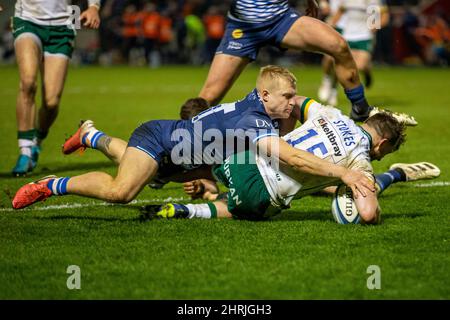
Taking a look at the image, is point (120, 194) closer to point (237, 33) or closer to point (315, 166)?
point (315, 166)

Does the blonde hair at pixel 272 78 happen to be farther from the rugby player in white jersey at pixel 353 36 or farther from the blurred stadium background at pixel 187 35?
the blurred stadium background at pixel 187 35

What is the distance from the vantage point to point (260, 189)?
23.0ft

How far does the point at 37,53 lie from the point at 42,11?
50 cm

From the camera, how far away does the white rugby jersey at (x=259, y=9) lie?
891cm

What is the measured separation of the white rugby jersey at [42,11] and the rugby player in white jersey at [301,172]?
11.6 ft

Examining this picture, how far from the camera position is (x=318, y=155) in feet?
22.8

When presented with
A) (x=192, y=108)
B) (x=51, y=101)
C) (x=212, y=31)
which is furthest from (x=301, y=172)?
(x=212, y=31)

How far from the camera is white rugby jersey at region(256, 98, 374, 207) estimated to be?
6973mm

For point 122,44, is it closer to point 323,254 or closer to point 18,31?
point 18,31

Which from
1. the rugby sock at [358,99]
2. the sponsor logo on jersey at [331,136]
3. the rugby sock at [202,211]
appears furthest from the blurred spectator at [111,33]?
the sponsor logo on jersey at [331,136]

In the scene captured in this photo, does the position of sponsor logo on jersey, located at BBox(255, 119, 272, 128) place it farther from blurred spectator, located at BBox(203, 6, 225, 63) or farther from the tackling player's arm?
blurred spectator, located at BBox(203, 6, 225, 63)

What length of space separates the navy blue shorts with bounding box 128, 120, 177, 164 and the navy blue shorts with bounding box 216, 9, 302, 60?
6.61ft

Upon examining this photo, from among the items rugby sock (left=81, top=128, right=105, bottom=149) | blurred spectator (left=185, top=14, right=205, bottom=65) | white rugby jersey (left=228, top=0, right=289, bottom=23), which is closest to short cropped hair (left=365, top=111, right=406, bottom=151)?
white rugby jersey (left=228, top=0, right=289, bottom=23)

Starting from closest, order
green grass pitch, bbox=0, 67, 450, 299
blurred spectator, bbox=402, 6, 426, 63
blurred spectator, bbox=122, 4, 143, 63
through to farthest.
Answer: green grass pitch, bbox=0, 67, 450, 299
blurred spectator, bbox=402, 6, 426, 63
blurred spectator, bbox=122, 4, 143, 63
